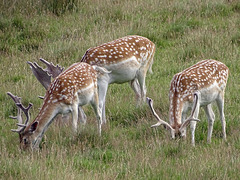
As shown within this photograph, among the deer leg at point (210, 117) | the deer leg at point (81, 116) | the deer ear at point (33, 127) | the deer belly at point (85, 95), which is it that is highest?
the deer belly at point (85, 95)

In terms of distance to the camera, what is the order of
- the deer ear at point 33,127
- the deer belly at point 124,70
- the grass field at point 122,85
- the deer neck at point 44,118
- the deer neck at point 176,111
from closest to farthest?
the grass field at point 122,85 → the deer ear at point 33,127 → the deer neck at point 176,111 → the deer neck at point 44,118 → the deer belly at point 124,70

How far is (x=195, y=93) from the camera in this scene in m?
7.08

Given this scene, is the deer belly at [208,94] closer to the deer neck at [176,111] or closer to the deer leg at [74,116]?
the deer neck at [176,111]

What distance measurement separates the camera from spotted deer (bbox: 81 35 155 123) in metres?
8.88

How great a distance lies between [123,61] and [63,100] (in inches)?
72.8

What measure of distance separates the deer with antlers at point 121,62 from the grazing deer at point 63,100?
2.28ft

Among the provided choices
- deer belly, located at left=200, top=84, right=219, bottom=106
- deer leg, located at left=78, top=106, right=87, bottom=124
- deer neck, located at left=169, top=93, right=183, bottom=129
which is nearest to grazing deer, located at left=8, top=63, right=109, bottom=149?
deer leg, located at left=78, top=106, right=87, bottom=124

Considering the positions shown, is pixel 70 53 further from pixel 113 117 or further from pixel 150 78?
pixel 113 117

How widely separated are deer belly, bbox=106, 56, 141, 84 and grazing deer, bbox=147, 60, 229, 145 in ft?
4.85

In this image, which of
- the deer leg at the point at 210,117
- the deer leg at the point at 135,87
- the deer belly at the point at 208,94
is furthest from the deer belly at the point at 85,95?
the deer leg at the point at 135,87

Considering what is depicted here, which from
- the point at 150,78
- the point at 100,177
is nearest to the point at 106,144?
the point at 100,177

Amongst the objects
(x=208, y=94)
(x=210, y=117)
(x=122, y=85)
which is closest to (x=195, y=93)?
(x=208, y=94)

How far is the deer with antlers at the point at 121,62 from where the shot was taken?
884 cm

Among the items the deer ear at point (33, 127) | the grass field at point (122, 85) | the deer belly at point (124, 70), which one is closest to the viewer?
the grass field at point (122, 85)
